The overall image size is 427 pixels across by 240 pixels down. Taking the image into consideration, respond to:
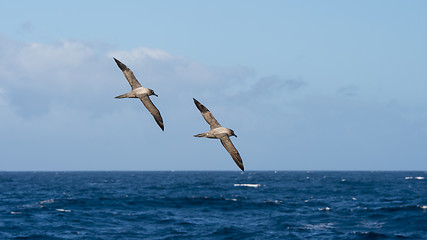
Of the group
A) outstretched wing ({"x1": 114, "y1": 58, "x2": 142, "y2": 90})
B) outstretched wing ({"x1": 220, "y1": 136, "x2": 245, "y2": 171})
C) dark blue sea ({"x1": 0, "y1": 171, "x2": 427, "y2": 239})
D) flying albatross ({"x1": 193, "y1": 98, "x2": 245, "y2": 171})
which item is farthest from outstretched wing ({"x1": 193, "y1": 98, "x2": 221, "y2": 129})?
dark blue sea ({"x1": 0, "y1": 171, "x2": 427, "y2": 239})

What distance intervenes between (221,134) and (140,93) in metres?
2.29

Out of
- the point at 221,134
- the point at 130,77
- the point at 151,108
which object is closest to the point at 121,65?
the point at 130,77

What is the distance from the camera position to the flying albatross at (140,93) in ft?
41.6

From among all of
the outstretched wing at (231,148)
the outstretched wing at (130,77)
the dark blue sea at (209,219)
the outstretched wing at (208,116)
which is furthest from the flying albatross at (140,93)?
the dark blue sea at (209,219)

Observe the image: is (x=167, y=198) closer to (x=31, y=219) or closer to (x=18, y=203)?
(x=18, y=203)

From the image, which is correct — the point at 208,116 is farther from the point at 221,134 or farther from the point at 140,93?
the point at 140,93

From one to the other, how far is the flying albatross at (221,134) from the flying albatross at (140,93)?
107 centimetres

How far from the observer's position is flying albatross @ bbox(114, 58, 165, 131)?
41.6ft

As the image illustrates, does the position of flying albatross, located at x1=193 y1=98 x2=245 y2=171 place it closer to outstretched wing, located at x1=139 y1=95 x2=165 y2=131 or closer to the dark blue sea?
outstretched wing, located at x1=139 y1=95 x2=165 y2=131

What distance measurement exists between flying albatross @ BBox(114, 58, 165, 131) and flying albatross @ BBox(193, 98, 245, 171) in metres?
1.07

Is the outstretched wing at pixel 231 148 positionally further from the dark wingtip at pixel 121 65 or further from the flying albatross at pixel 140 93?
the dark wingtip at pixel 121 65

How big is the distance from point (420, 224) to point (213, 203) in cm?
3491

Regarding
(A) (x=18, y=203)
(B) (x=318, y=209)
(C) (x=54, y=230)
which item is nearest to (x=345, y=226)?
(B) (x=318, y=209)

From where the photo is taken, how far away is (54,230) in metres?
57.3
